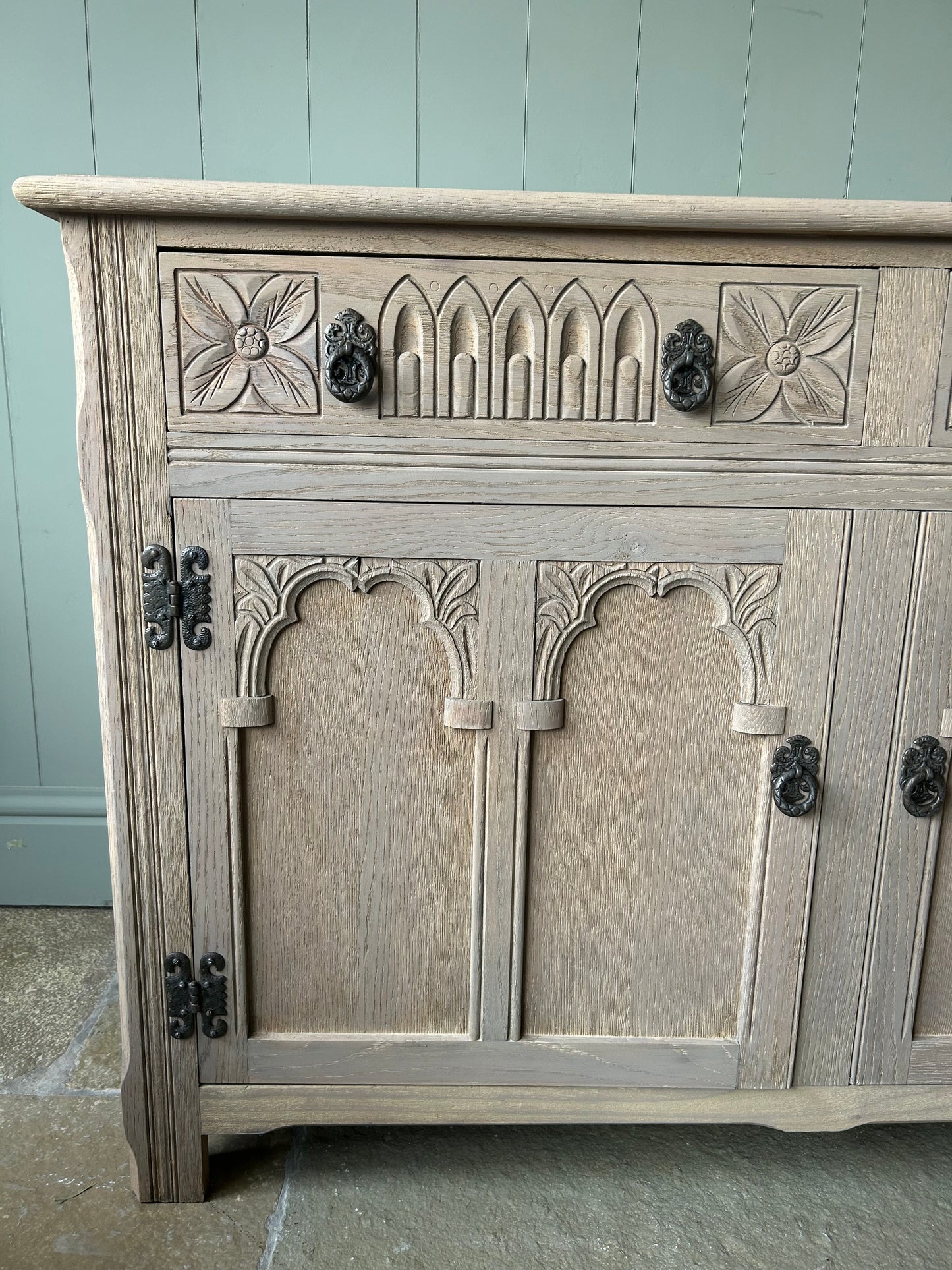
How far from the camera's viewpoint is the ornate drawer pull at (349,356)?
87cm

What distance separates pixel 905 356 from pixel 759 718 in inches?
16.7

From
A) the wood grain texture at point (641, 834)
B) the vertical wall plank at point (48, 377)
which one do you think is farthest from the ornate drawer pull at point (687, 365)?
the vertical wall plank at point (48, 377)

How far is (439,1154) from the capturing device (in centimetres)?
118

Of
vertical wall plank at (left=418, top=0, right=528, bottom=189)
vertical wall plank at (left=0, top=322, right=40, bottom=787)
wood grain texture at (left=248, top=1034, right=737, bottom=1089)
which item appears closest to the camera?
wood grain texture at (left=248, top=1034, right=737, bottom=1089)

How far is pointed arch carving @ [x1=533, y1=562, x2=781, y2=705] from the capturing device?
0.95 metres

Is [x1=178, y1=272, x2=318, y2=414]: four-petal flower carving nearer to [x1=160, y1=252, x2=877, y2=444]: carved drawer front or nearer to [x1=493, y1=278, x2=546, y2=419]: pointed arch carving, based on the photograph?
[x1=160, y1=252, x2=877, y2=444]: carved drawer front

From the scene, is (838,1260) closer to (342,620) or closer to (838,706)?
(838,706)

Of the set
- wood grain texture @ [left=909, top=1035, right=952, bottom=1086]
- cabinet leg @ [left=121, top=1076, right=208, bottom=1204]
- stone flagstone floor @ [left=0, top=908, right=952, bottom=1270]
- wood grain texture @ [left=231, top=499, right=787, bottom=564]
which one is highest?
wood grain texture @ [left=231, top=499, right=787, bottom=564]

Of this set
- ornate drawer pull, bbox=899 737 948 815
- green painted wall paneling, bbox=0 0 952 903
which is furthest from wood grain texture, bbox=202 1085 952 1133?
green painted wall paneling, bbox=0 0 952 903

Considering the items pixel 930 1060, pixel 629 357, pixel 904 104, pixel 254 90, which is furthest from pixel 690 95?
pixel 930 1060

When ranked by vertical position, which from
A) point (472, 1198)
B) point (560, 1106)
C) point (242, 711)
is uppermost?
point (242, 711)

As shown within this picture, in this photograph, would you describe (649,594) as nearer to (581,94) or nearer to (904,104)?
(581,94)

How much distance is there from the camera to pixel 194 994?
39.9 inches

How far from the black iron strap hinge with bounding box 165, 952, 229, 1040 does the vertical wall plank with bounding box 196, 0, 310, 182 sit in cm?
125
